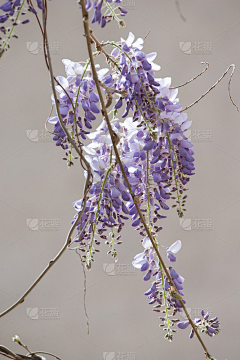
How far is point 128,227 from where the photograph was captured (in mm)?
1733

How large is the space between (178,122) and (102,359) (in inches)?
63.5

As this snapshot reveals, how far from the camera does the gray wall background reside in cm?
165

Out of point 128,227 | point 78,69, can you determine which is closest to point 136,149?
point 78,69

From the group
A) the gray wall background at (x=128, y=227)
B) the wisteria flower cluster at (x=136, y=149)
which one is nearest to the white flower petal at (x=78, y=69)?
the wisteria flower cluster at (x=136, y=149)

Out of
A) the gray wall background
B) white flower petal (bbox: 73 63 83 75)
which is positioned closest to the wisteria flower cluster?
white flower petal (bbox: 73 63 83 75)

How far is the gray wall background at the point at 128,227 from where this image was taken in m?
1.65

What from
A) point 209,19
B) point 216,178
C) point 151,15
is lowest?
point 216,178

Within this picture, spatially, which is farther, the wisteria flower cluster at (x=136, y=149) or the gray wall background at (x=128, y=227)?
the gray wall background at (x=128, y=227)

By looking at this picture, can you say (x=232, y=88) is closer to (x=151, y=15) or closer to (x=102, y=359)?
(x=151, y=15)

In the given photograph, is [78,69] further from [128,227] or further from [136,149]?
[128,227]

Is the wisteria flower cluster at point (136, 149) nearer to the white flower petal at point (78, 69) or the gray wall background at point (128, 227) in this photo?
the white flower petal at point (78, 69)

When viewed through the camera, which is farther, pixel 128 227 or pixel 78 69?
pixel 128 227

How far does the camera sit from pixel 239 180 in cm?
171

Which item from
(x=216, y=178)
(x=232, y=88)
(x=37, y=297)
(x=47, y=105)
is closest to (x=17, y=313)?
(x=37, y=297)
